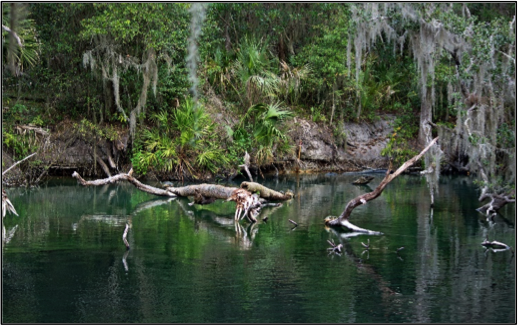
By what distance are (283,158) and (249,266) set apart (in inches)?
649

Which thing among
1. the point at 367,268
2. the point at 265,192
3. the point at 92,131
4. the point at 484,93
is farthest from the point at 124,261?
the point at 92,131

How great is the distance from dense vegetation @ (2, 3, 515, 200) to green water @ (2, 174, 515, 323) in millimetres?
3183

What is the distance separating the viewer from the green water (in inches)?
411

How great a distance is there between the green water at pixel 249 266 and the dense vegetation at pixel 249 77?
3183 mm

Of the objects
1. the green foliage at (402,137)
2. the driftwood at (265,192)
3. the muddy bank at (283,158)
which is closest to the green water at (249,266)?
the driftwood at (265,192)

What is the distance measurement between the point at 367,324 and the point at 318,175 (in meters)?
19.5

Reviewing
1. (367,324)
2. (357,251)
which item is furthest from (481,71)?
(367,324)

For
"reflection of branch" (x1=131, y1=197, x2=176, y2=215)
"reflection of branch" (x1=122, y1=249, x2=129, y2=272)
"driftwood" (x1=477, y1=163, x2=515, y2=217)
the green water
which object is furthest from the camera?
"reflection of branch" (x1=131, y1=197, x2=176, y2=215)

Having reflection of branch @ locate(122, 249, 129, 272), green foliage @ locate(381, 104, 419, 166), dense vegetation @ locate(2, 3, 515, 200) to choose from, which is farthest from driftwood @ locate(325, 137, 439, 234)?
green foliage @ locate(381, 104, 419, 166)

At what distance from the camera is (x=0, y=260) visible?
13.1 m

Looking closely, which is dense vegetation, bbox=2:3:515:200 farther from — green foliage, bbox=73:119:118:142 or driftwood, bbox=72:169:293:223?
driftwood, bbox=72:169:293:223

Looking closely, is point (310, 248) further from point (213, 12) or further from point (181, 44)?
point (213, 12)

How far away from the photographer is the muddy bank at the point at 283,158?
25.3m

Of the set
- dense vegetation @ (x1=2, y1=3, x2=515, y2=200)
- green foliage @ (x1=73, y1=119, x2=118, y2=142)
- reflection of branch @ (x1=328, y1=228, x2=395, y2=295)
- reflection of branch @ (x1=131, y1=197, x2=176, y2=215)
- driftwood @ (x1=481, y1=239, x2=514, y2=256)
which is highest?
dense vegetation @ (x1=2, y1=3, x2=515, y2=200)
